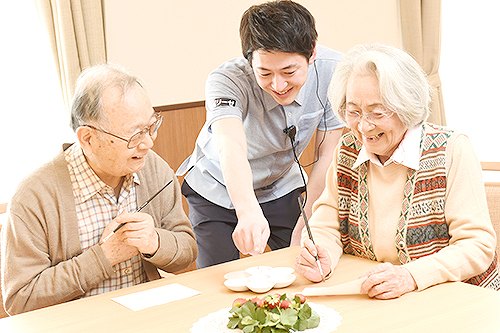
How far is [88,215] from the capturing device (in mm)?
2346

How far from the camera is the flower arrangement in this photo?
69.5 inches

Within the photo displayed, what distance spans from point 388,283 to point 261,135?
0.98m

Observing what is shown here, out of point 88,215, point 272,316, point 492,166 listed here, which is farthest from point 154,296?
point 492,166

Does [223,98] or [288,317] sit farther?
[223,98]

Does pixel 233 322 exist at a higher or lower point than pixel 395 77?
lower

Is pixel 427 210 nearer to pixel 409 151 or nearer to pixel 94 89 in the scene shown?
pixel 409 151

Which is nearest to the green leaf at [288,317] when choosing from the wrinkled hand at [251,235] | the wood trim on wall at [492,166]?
the wrinkled hand at [251,235]

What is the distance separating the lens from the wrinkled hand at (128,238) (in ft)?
7.48

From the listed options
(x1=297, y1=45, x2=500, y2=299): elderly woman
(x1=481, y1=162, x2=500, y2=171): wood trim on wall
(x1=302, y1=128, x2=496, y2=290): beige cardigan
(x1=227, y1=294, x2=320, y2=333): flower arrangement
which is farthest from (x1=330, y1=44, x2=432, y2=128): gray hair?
(x1=481, y1=162, x2=500, y2=171): wood trim on wall

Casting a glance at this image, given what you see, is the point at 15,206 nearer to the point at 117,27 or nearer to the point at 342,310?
the point at 342,310

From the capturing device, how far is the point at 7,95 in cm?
391

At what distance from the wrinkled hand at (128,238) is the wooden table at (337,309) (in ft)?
0.37

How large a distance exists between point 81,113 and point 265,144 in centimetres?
78

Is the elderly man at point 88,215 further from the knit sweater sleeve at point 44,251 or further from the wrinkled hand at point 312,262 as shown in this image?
the wrinkled hand at point 312,262
